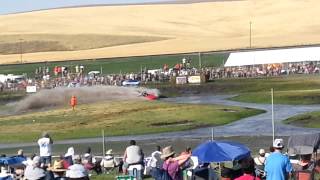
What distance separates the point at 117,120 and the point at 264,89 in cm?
2268

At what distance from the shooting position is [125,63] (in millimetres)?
122312

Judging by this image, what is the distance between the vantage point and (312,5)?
18075 centimetres

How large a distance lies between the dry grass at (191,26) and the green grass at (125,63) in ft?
33.9

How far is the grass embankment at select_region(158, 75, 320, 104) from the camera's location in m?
64.1

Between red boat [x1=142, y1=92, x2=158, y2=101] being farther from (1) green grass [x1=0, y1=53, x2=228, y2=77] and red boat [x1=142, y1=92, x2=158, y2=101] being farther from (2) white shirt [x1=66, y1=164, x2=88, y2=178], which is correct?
(2) white shirt [x1=66, y1=164, x2=88, y2=178]

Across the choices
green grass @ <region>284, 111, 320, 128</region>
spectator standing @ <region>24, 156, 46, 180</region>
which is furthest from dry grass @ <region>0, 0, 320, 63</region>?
spectator standing @ <region>24, 156, 46, 180</region>

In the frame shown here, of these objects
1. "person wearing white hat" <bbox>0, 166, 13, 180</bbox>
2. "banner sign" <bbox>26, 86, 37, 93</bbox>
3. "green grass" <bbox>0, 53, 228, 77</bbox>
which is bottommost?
"person wearing white hat" <bbox>0, 166, 13, 180</bbox>

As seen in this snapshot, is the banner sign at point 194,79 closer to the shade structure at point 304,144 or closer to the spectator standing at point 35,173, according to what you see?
the spectator standing at point 35,173

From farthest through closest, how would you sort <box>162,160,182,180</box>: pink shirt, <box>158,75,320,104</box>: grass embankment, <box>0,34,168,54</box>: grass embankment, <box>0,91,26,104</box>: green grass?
<box>0,34,168,54</box>: grass embankment < <box>0,91,26,104</box>: green grass < <box>158,75,320,104</box>: grass embankment < <box>162,160,182,180</box>: pink shirt

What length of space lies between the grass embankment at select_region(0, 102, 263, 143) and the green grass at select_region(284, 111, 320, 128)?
13.6 ft

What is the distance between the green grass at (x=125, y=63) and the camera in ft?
369

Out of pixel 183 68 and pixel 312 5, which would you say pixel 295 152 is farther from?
pixel 312 5

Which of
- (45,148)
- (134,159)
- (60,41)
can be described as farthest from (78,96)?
(60,41)

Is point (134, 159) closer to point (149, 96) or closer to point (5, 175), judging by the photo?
point (5, 175)
